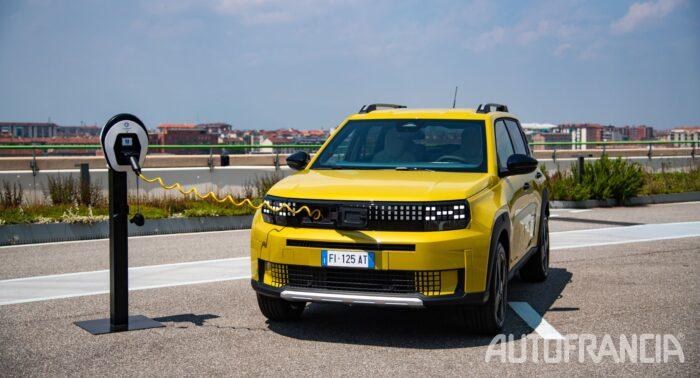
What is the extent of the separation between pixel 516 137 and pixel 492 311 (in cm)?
327

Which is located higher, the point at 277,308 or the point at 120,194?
the point at 120,194

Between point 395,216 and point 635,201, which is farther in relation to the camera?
point 635,201

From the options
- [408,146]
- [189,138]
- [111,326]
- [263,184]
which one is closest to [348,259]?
[408,146]

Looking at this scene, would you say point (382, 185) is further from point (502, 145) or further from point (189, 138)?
point (189, 138)

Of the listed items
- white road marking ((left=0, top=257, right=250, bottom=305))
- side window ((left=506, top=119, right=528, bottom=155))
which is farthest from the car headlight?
white road marking ((left=0, top=257, right=250, bottom=305))

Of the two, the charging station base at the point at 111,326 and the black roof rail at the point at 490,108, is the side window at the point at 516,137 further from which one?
the charging station base at the point at 111,326

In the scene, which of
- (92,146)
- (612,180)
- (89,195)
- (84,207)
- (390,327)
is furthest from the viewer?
(92,146)

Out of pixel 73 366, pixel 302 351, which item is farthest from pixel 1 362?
pixel 302 351

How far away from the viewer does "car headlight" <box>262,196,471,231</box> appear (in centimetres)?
689

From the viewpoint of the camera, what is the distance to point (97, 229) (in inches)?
585

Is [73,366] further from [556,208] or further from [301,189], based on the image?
[556,208]

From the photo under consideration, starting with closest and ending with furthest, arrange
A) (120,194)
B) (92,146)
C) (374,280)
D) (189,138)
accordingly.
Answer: (374,280), (120,194), (92,146), (189,138)

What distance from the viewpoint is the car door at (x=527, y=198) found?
29.6 feet

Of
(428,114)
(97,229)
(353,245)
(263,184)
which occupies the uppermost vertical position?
(428,114)
